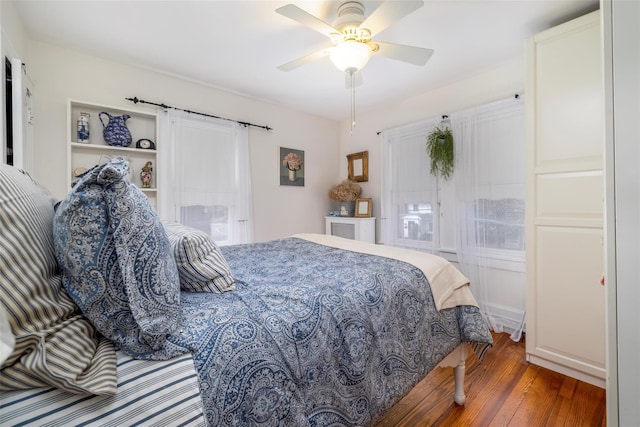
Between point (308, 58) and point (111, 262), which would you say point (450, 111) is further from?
point (111, 262)

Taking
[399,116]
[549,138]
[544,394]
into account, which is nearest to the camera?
[544,394]

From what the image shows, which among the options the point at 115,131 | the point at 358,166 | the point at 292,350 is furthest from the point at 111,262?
the point at 358,166

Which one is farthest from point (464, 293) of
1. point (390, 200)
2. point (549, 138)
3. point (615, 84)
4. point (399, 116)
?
point (399, 116)

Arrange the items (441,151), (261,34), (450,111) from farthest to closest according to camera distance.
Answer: (450,111) → (441,151) → (261,34)

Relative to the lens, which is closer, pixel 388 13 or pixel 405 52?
pixel 388 13

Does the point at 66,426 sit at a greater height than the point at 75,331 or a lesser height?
lesser

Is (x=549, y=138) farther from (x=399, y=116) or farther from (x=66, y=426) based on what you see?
(x=66, y=426)

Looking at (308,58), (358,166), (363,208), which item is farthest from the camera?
(358,166)

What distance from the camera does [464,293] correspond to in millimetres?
1531

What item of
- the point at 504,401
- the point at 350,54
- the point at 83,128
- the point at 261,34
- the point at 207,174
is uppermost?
the point at 261,34

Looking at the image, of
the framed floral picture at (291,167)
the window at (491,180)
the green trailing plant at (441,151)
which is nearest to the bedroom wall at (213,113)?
the framed floral picture at (291,167)

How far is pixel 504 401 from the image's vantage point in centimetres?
162

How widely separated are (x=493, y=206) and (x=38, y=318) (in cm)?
309

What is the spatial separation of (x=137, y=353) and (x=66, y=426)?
18 cm
